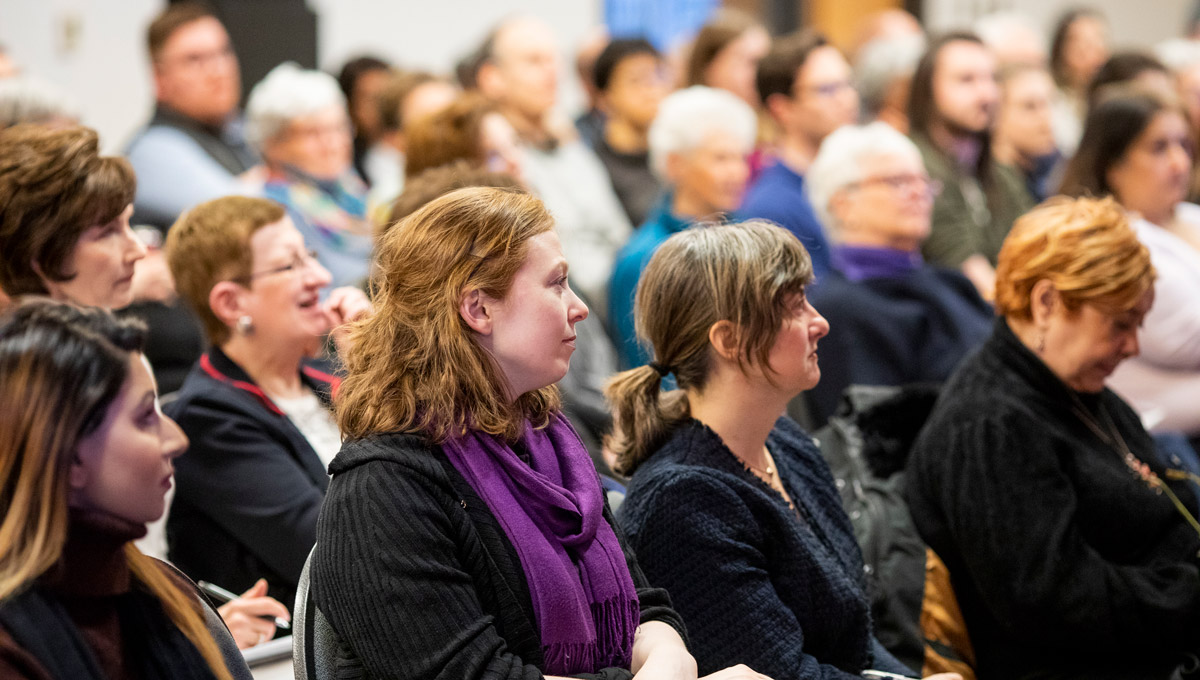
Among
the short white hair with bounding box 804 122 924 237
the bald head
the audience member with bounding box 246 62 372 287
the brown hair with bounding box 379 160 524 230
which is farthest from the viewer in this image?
the bald head

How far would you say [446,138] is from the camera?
3.32 meters

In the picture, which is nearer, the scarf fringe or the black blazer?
the scarf fringe

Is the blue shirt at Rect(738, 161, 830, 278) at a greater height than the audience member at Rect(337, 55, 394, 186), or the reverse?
the audience member at Rect(337, 55, 394, 186)

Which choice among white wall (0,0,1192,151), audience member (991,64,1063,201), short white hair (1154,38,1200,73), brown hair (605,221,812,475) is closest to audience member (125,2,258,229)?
white wall (0,0,1192,151)

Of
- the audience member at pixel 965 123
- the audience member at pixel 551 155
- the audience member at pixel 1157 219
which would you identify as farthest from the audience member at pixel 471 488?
the audience member at pixel 965 123

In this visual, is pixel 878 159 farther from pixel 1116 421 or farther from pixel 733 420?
pixel 733 420

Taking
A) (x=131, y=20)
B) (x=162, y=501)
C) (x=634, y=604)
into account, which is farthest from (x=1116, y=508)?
(x=131, y=20)

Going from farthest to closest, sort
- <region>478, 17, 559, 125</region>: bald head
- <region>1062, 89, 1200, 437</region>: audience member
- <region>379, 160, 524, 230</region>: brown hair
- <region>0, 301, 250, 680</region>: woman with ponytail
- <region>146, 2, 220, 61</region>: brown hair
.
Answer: <region>478, 17, 559, 125</region>: bald head
<region>146, 2, 220, 61</region>: brown hair
<region>1062, 89, 1200, 437</region>: audience member
<region>379, 160, 524, 230</region>: brown hair
<region>0, 301, 250, 680</region>: woman with ponytail

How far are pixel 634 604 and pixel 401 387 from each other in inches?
17.4

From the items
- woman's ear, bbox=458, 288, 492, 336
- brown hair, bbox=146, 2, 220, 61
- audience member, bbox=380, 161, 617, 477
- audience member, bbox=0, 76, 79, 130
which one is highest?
brown hair, bbox=146, 2, 220, 61

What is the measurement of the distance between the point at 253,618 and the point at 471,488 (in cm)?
69

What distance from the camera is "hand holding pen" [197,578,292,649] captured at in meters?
1.97

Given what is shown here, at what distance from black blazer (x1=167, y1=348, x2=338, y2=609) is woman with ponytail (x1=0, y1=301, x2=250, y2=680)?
2.91 ft

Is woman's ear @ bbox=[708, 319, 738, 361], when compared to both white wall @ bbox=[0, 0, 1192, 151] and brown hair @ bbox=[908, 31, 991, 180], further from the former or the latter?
white wall @ bbox=[0, 0, 1192, 151]
